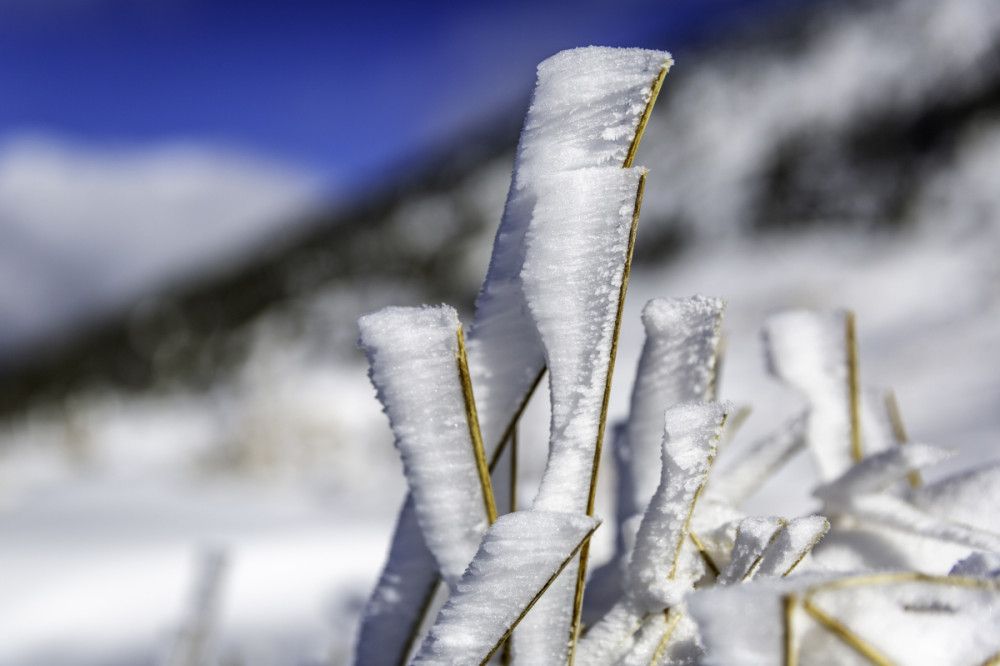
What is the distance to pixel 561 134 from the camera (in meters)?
0.29

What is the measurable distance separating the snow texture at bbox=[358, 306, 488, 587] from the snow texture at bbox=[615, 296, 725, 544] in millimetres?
110

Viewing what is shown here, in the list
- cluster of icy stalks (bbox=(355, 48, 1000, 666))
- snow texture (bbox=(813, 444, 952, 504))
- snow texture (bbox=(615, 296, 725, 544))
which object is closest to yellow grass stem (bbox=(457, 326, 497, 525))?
cluster of icy stalks (bbox=(355, 48, 1000, 666))

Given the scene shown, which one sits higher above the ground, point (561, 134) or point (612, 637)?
point (561, 134)

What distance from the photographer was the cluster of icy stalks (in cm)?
26

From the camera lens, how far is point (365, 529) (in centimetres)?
169

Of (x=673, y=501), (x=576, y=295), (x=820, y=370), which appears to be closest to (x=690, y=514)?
(x=673, y=501)

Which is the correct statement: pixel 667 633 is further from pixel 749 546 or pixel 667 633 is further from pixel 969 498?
pixel 969 498

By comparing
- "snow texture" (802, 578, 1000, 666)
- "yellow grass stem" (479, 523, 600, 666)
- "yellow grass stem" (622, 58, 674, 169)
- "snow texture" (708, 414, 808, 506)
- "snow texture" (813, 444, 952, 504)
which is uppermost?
"yellow grass stem" (622, 58, 674, 169)

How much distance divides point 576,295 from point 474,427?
0.07m

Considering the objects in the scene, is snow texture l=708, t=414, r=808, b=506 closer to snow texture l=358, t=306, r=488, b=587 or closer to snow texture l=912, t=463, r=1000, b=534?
snow texture l=912, t=463, r=1000, b=534

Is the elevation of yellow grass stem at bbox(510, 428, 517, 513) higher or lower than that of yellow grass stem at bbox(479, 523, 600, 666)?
higher

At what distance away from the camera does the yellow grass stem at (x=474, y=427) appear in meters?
0.30

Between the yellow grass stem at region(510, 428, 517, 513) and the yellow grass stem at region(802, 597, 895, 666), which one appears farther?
the yellow grass stem at region(510, 428, 517, 513)

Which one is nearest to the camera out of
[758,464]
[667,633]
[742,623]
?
[742,623]
